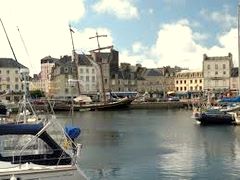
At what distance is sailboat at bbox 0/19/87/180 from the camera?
67.7ft

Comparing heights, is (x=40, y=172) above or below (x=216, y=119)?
above

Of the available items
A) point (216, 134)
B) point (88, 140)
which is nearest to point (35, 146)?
point (88, 140)

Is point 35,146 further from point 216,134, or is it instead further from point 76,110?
point 76,110

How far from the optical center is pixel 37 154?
22703 millimetres

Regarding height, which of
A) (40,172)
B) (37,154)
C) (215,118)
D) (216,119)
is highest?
(37,154)

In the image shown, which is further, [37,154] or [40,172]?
[37,154]

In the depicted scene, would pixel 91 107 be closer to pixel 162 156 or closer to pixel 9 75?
pixel 9 75

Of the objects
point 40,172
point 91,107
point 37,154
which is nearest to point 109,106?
point 91,107

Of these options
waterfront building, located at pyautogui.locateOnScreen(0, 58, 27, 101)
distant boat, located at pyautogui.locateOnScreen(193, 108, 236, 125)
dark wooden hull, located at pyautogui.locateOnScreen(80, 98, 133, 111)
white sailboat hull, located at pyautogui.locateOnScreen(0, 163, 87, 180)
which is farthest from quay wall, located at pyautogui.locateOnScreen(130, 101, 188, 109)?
white sailboat hull, located at pyautogui.locateOnScreen(0, 163, 87, 180)

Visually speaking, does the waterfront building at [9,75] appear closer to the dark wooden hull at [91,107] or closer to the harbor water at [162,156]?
the dark wooden hull at [91,107]

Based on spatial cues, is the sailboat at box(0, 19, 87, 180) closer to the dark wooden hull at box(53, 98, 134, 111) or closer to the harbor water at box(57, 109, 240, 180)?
the harbor water at box(57, 109, 240, 180)

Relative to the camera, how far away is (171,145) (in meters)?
53.8

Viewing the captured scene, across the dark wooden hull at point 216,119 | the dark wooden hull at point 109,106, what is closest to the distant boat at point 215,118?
the dark wooden hull at point 216,119

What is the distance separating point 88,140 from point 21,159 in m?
37.1
